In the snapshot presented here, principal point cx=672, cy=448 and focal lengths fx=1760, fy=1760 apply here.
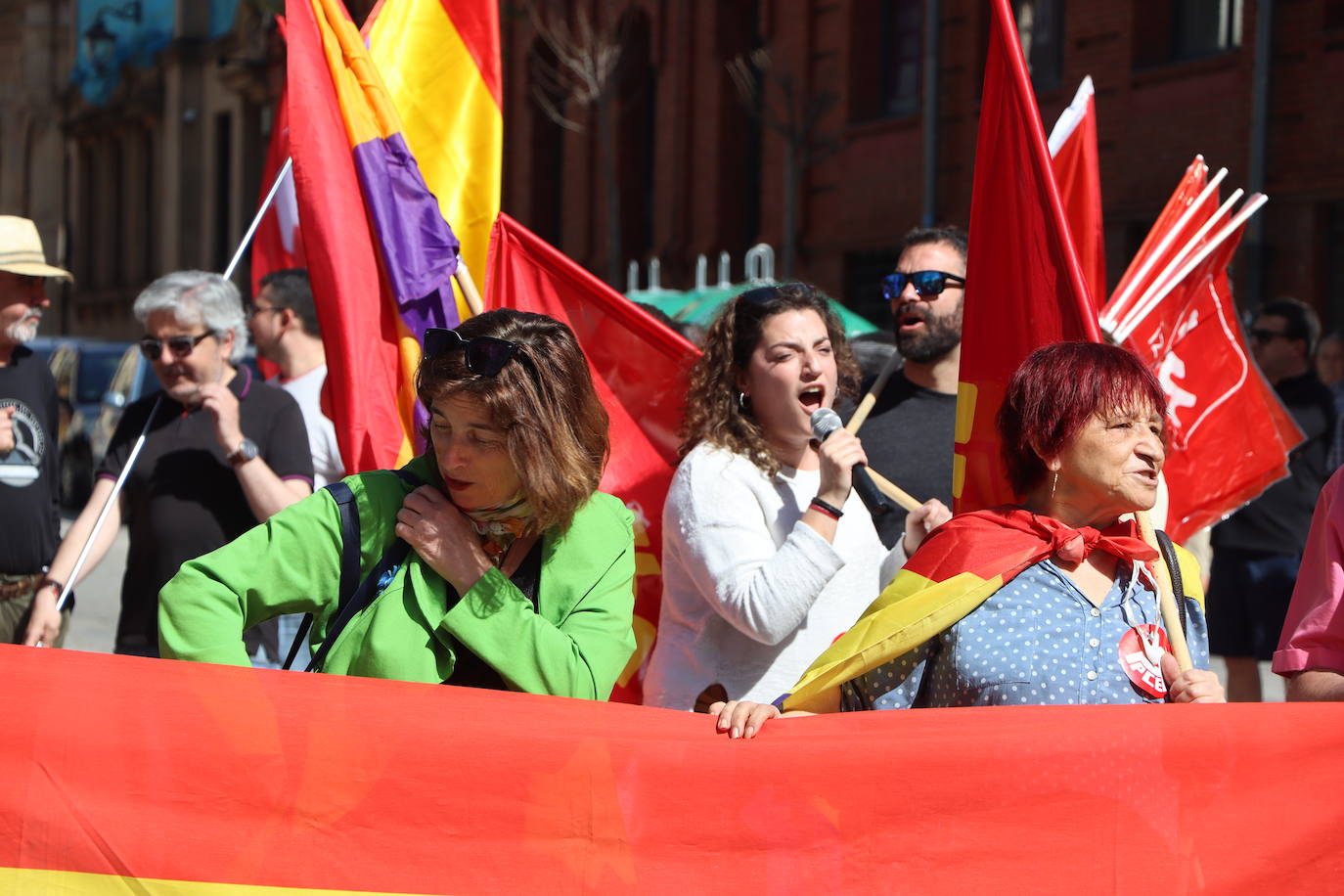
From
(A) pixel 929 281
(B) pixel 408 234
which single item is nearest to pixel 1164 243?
(A) pixel 929 281

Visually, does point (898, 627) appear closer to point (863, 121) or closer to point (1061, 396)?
point (1061, 396)

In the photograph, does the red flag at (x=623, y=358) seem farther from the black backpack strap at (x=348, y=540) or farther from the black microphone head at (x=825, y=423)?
the black backpack strap at (x=348, y=540)

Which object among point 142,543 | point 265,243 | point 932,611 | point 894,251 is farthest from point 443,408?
point 894,251

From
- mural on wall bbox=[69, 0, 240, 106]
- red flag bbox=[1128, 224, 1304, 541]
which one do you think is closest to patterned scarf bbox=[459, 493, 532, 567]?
red flag bbox=[1128, 224, 1304, 541]

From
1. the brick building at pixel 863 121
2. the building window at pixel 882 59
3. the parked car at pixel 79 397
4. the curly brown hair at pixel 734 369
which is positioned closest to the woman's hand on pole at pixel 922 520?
the curly brown hair at pixel 734 369

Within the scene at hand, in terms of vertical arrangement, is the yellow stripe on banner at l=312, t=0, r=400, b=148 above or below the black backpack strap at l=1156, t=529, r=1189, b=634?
above

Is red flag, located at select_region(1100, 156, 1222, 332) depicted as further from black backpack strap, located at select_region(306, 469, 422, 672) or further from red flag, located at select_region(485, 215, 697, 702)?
black backpack strap, located at select_region(306, 469, 422, 672)

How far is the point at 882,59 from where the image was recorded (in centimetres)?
1912

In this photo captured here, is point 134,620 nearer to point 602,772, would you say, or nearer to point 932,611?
point 602,772

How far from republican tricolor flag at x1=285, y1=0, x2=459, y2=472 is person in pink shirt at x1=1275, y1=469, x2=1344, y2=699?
235 centimetres

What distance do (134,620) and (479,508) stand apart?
2.20 meters

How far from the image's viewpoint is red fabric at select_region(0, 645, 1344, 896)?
2877 millimetres

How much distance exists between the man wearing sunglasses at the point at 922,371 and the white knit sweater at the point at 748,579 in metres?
0.48

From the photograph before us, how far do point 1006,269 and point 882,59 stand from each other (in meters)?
15.9
